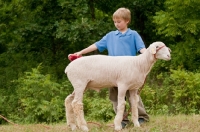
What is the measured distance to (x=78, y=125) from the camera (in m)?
6.02

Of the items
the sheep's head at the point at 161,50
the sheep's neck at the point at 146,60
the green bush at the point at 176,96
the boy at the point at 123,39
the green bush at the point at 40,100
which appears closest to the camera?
the sheep's head at the point at 161,50

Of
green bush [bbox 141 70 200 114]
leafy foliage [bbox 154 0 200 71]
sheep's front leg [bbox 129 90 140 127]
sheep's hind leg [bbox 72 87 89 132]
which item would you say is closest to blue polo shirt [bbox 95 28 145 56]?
sheep's front leg [bbox 129 90 140 127]

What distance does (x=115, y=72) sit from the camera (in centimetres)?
578

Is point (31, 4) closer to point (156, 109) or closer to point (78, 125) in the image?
point (156, 109)

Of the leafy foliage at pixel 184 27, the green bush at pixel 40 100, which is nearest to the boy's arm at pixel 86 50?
the green bush at pixel 40 100

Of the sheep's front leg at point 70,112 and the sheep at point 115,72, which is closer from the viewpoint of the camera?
the sheep at point 115,72

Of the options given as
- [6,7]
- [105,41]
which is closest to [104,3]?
[6,7]

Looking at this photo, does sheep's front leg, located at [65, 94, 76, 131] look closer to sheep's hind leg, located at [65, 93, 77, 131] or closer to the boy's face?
sheep's hind leg, located at [65, 93, 77, 131]

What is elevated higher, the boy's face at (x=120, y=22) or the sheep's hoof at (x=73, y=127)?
the boy's face at (x=120, y=22)

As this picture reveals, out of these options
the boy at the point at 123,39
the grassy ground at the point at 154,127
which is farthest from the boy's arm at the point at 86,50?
the grassy ground at the point at 154,127

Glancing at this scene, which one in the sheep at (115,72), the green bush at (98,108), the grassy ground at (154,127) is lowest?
the green bush at (98,108)

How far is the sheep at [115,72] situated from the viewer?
576 centimetres

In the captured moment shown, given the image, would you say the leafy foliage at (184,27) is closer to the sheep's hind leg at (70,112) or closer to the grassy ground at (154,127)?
the grassy ground at (154,127)

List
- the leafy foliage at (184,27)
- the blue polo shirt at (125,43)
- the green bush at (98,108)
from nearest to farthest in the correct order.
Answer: the blue polo shirt at (125,43)
the green bush at (98,108)
the leafy foliage at (184,27)
